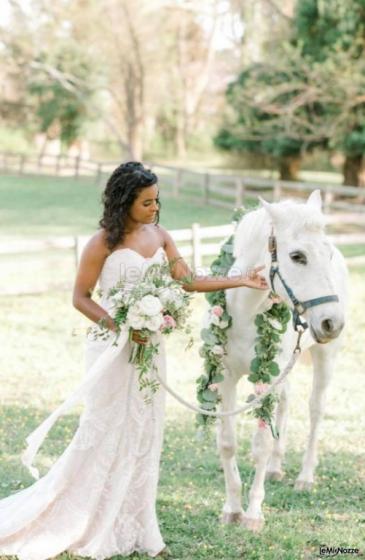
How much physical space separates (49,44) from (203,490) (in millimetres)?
40161

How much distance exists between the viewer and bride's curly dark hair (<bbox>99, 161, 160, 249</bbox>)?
13.1 feet

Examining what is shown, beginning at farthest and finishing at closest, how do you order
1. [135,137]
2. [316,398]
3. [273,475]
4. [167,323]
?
[135,137] < [316,398] < [273,475] < [167,323]

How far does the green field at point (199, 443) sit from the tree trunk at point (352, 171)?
11395 mm

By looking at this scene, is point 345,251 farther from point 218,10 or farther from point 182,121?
point 182,121

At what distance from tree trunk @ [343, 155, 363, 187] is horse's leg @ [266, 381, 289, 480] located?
18.7 m

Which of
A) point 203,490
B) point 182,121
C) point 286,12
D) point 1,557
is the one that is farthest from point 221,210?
point 182,121

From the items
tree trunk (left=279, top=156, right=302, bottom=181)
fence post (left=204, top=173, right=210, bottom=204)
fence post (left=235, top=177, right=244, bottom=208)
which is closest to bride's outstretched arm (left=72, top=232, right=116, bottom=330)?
fence post (left=235, top=177, right=244, bottom=208)

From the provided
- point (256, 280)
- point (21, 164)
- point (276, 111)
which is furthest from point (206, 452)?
point (21, 164)

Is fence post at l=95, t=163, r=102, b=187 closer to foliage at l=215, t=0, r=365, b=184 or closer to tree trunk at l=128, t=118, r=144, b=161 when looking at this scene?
tree trunk at l=128, t=118, r=144, b=161

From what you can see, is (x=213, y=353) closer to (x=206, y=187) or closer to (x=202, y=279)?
(x=202, y=279)

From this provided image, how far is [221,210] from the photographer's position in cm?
2470

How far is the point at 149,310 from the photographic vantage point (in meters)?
3.83

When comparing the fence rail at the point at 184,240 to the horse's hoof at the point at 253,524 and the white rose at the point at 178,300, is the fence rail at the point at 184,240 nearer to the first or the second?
the horse's hoof at the point at 253,524

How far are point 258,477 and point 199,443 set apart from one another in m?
1.80
